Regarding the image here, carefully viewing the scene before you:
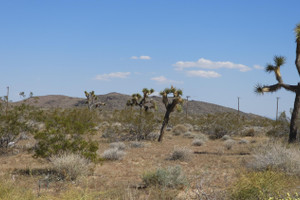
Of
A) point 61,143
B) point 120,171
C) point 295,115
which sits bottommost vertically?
point 120,171

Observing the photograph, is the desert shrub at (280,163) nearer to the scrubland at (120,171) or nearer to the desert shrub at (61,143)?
the scrubland at (120,171)

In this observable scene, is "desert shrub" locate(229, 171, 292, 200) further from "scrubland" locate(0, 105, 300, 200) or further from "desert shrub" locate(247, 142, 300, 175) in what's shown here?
"desert shrub" locate(247, 142, 300, 175)

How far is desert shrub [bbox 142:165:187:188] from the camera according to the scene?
7742mm

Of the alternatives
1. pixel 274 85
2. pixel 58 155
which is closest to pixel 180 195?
pixel 58 155

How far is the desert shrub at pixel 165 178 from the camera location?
7742 mm

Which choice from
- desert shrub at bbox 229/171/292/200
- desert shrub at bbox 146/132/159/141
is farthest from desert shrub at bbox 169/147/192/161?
desert shrub at bbox 146/132/159/141

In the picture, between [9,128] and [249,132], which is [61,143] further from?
[249,132]

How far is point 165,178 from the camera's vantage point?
7.73m

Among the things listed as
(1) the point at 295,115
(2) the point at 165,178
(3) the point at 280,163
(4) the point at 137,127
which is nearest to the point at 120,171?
(2) the point at 165,178

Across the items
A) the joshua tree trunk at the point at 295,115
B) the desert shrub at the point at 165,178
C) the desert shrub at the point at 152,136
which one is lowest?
the desert shrub at the point at 152,136

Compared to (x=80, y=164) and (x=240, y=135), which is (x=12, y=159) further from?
(x=240, y=135)

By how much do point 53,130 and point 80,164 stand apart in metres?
2.03

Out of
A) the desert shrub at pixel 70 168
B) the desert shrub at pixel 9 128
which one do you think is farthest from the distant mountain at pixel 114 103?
the desert shrub at pixel 70 168

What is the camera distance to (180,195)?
698 cm
